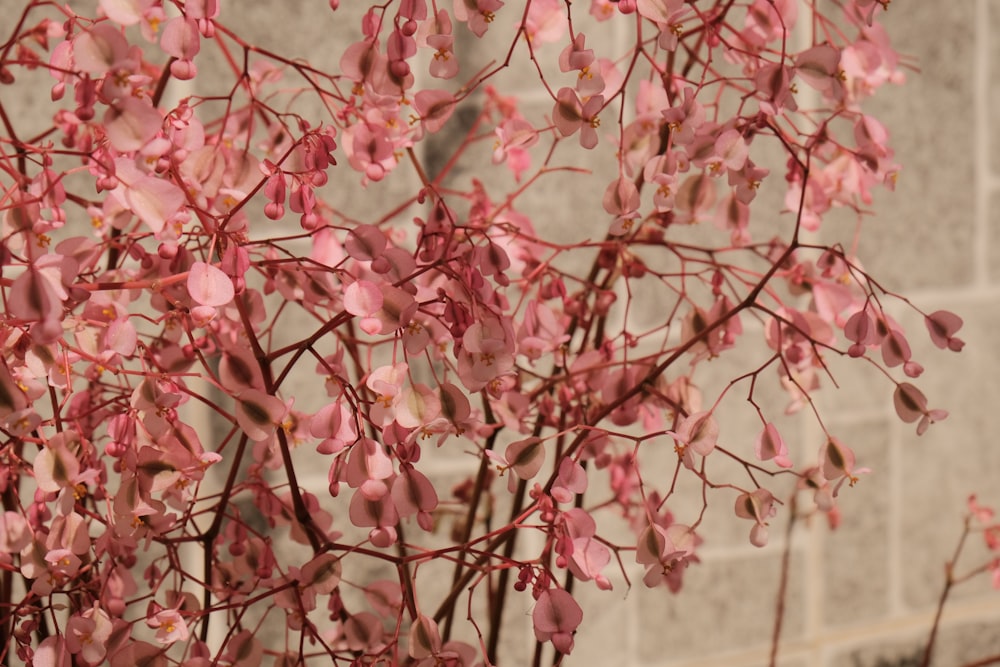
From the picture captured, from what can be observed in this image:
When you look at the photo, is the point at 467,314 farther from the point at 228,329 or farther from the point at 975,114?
the point at 975,114

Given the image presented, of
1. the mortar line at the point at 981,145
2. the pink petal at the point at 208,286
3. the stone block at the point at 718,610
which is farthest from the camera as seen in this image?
the mortar line at the point at 981,145

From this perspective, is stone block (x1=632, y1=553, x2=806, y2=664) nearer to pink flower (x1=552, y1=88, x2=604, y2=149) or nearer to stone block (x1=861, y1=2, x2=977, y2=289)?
stone block (x1=861, y1=2, x2=977, y2=289)

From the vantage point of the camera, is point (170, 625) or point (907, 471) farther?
point (907, 471)

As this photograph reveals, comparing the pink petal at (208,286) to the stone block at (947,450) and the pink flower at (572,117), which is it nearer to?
the pink flower at (572,117)

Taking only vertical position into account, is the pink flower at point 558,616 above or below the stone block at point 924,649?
below

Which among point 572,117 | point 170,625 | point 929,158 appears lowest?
point 170,625

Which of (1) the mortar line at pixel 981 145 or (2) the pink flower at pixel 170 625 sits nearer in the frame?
(2) the pink flower at pixel 170 625

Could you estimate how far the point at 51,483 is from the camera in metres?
0.45

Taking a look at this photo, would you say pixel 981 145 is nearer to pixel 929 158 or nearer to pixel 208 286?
pixel 929 158

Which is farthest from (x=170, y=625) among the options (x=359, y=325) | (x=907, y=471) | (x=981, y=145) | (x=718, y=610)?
(x=981, y=145)

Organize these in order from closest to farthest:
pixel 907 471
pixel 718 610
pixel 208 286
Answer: pixel 208 286 < pixel 718 610 < pixel 907 471

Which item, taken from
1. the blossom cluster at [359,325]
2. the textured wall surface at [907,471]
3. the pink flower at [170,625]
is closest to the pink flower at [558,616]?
the blossom cluster at [359,325]

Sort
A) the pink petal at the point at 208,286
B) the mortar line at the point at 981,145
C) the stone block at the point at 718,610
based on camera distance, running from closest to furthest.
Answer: the pink petal at the point at 208,286 < the stone block at the point at 718,610 < the mortar line at the point at 981,145

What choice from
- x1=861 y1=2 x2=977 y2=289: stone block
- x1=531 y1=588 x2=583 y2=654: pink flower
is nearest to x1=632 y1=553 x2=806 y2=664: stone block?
x1=861 y1=2 x2=977 y2=289: stone block
